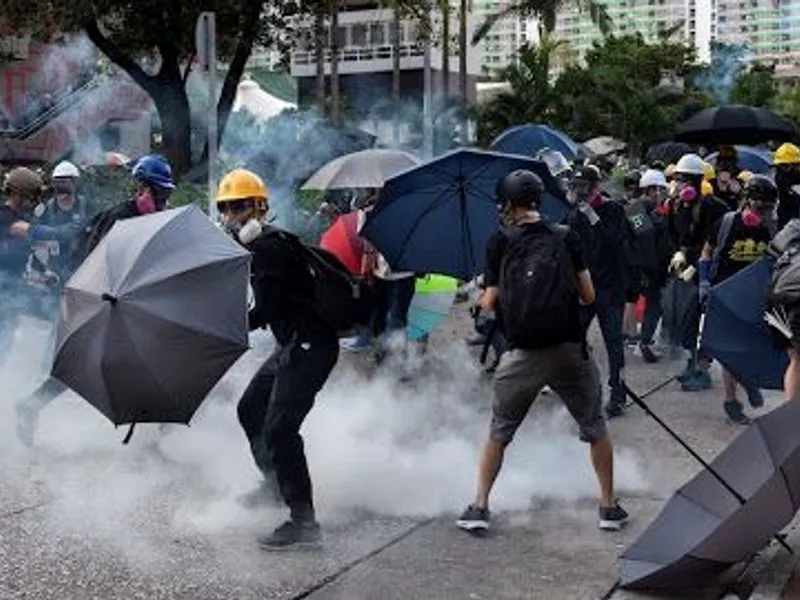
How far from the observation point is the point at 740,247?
25.7 ft

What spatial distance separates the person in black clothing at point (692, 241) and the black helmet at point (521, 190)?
377cm

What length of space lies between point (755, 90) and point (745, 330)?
3848 centimetres

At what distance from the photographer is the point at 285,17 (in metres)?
22.7

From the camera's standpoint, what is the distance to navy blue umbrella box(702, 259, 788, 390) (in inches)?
243

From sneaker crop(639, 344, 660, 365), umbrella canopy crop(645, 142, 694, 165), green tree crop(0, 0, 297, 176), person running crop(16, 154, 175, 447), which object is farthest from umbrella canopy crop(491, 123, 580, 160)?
person running crop(16, 154, 175, 447)

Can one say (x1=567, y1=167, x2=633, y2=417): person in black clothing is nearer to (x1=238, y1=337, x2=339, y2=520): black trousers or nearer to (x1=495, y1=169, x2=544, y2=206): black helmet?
(x1=495, y1=169, x2=544, y2=206): black helmet

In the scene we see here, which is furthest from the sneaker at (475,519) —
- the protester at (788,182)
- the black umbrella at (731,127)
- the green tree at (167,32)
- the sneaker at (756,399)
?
the green tree at (167,32)

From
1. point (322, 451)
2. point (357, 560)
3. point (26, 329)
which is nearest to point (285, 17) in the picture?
point (26, 329)

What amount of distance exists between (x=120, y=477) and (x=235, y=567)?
5.53 feet

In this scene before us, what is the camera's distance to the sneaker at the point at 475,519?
5.70m

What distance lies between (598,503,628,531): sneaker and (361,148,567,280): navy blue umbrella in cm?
203

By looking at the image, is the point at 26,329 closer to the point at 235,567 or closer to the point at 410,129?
the point at 235,567

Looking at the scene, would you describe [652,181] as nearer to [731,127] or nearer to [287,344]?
[731,127]

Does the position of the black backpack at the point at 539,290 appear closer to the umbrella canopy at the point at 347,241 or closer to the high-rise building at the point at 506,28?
the umbrella canopy at the point at 347,241
